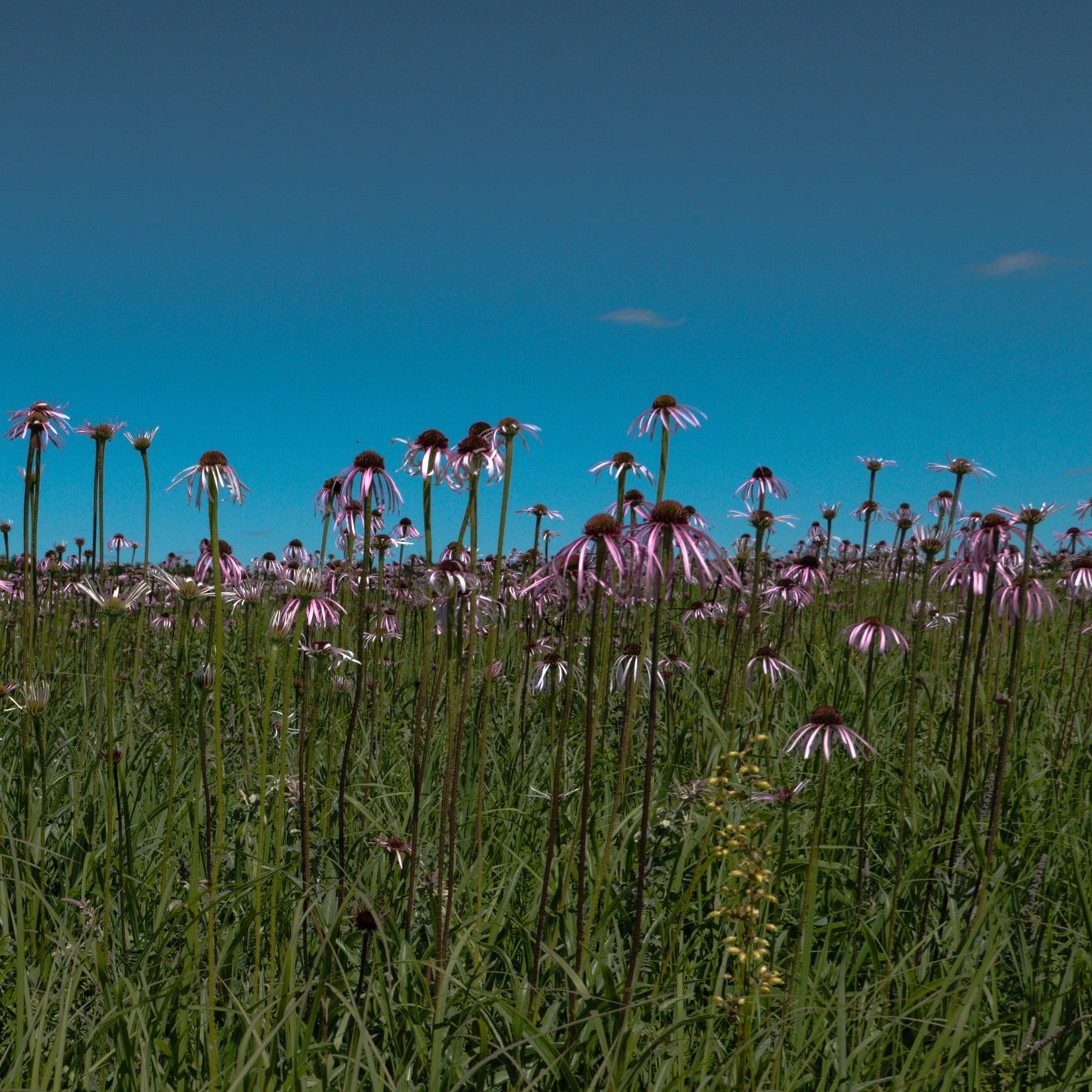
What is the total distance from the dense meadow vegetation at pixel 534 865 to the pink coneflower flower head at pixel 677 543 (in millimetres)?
14

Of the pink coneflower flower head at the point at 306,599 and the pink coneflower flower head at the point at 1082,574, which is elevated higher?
the pink coneflower flower head at the point at 1082,574

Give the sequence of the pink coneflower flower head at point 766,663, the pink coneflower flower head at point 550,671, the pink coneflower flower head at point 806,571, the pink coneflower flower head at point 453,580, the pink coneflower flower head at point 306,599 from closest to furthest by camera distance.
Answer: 1. the pink coneflower flower head at point 306,599
2. the pink coneflower flower head at point 453,580
3. the pink coneflower flower head at point 766,663
4. the pink coneflower flower head at point 550,671
5. the pink coneflower flower head at point 806,571

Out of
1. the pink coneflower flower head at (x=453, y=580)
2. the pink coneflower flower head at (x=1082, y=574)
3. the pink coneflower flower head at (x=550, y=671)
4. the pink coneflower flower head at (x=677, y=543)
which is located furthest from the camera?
the pink coneflower flower head at (x=550, y=671)

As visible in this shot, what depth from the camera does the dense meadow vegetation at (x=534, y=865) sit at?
2.25 m

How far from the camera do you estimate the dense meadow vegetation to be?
7.39 ft

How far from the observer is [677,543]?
7.06 ft

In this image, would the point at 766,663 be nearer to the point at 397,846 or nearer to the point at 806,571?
the point at 806,571

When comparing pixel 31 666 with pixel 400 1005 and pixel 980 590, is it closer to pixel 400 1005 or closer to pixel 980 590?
pixel 400 1005

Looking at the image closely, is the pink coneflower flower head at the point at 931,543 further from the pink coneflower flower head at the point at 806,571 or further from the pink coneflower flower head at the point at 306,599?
the pink coneflower flower head at the point at 306,599

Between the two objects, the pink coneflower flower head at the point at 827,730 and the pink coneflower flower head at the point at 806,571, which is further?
the pink coneflower flower head at the point at 806,571

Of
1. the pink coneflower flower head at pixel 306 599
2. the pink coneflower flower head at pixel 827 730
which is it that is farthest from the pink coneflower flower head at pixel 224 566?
the pink coneflower flower head at pixel 827 730

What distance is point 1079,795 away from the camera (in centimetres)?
426

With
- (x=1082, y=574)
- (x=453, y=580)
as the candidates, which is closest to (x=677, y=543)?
(x=453, y=580)

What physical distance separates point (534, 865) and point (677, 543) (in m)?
2.04
